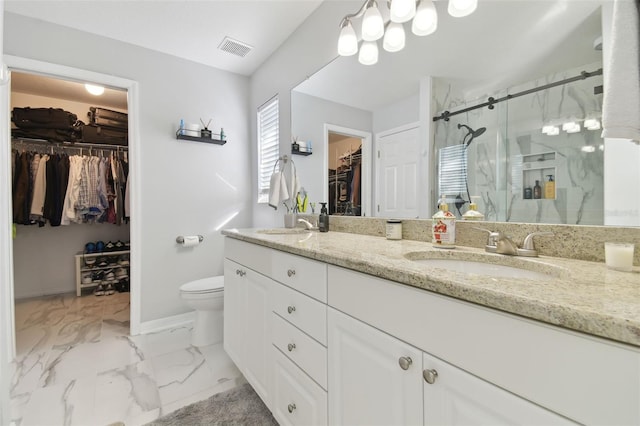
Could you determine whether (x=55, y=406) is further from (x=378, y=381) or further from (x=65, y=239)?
(x=65, y=239)

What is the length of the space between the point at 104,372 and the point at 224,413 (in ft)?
3.16

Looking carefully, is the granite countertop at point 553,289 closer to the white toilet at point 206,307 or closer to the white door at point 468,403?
the white door at point 468,403

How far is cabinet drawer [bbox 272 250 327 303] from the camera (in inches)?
37.3

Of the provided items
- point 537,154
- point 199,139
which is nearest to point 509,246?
point 537,154

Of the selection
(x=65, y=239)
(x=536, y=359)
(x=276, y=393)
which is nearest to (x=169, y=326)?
(x=276, y=393)

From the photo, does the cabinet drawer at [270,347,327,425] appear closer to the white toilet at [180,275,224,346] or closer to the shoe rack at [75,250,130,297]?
the white toilet at [180,275,224,346]

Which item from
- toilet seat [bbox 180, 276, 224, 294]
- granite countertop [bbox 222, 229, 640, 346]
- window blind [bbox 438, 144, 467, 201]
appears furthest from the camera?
toilet seat [bbox 180, 276, 224, 294]

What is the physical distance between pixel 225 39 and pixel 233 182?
49.3 inches

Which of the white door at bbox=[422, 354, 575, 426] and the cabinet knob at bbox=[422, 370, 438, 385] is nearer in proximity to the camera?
the white door at bbox=[422, 354, 575, 426]

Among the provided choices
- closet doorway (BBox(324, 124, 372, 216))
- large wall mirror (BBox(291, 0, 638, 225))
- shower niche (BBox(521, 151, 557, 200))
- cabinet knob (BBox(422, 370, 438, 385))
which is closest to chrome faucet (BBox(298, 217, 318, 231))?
closet doorway (BBox(324, 124, 372, 216))

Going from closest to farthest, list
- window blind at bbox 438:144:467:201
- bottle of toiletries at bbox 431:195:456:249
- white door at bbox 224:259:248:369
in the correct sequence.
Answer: bottle of toiletries at bbox 431:195:456:249, window blind at bbox 438:144:467:201, white door at bbox 224:259:248:369

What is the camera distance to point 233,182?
2818mm

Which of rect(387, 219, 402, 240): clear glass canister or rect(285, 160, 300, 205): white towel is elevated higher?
rect(285, 160, 300, 205): white towel

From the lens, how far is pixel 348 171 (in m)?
1.71
